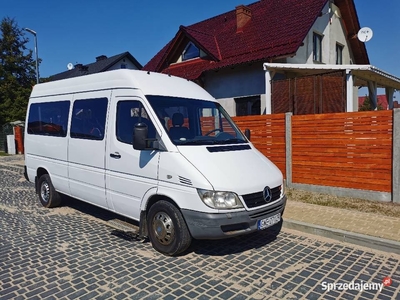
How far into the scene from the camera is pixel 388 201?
686cm

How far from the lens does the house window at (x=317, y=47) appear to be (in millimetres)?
15805

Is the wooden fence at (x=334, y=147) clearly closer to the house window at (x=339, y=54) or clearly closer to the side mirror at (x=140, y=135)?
the side mirror at (x=140, y=135)

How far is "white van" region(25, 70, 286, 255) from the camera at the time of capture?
4121mm

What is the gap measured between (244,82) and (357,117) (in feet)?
26.7

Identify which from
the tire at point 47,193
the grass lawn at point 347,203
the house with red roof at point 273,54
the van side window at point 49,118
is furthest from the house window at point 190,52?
the tire at point 47,193

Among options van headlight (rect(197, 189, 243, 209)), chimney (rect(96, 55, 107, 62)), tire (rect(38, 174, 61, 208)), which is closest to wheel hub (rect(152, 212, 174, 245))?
van headlight (rect(197, 189, 243, 209))

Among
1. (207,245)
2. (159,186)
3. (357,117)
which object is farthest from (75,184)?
(357,117)

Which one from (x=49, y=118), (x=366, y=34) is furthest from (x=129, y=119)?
(x=366, y=34)

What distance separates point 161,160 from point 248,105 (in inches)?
441

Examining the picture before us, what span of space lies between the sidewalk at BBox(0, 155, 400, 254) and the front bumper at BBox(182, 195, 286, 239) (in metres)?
1.67

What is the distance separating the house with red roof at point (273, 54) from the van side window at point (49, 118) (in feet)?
26.0

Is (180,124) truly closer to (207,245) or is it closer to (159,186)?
(159,186)

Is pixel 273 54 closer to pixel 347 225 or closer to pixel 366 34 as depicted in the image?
pixel 366 34

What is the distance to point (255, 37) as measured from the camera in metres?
15.5
